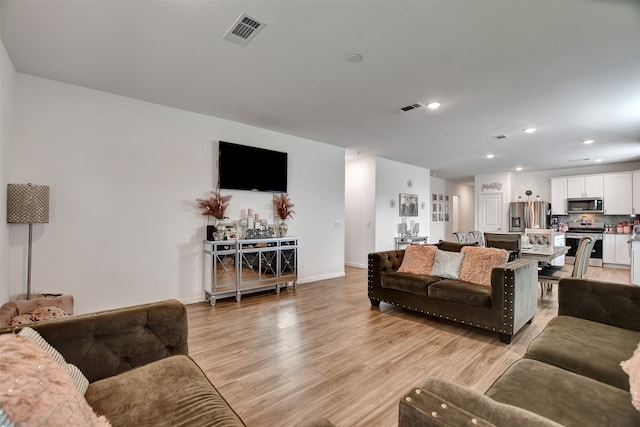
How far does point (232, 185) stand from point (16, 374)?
3.76 meters

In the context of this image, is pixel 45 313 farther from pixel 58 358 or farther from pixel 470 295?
pixel 470 295

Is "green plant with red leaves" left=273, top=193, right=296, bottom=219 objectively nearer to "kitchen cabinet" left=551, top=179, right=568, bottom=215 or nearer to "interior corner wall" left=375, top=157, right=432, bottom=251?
"interior corner wall" left=375, top=157, right=432, bottom=251

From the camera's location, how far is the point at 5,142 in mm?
2777

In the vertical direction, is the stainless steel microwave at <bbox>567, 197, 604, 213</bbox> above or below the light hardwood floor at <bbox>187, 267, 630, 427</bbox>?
above

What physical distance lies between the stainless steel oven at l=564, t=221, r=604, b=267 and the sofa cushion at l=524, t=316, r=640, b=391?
7.24 meters

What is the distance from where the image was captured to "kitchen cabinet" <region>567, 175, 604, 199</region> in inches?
303

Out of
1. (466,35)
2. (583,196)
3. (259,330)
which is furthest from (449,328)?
(583,196)

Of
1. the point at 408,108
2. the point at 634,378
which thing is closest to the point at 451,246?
the point at 408,108

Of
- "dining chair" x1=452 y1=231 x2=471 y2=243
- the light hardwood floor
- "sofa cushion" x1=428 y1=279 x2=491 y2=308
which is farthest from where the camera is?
"dining chair" x1=452 y1=231 x2=471 y2=243

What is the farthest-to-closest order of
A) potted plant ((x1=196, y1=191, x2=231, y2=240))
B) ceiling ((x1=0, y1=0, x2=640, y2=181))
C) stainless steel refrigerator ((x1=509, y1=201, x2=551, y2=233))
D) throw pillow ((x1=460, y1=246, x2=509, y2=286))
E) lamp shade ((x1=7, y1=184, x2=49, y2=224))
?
1. stainless steel refrigerator ((x1=509, y1=201, x2=551, y2=233))
2. potted plant ((x1=196, y1=191, x2=231, y2=240))
3. throw pillow ((x1=460, y1=246, x2=509, y2=286))
4. lamp shade ((x1=7, y1=184, x2=49, y2=224))
5. ceiling ((x1=0, y1=0, x2=640, y2=181))

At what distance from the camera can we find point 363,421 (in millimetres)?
1822

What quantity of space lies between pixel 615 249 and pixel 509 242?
213 inches

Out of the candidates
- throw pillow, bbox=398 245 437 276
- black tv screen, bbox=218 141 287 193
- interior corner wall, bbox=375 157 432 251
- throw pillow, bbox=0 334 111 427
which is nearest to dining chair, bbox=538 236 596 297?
throw pillow, bbox=398 245 437 276

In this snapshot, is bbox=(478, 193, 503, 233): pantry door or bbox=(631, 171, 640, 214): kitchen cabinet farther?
bbox=(478, 193, 503, 233): pantry door
